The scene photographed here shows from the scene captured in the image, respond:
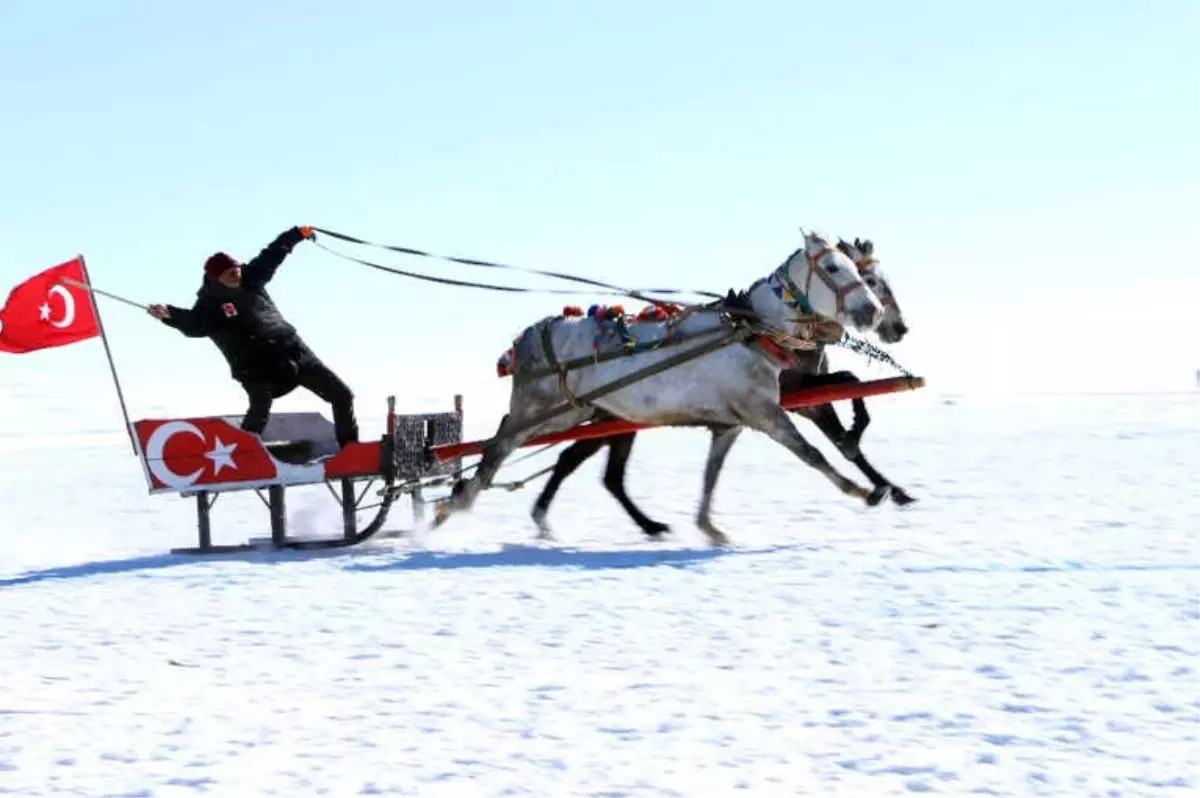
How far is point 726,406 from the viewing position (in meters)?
10.3

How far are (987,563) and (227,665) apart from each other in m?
4.84

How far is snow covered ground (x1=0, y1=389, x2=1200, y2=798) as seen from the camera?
474cm

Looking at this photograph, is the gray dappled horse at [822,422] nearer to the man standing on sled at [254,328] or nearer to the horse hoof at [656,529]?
the horse hoof at [656,529]

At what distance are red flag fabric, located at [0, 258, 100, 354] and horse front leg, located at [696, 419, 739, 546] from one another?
457 cm

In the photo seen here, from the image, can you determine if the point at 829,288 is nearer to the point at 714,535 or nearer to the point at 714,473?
the point at 714,473

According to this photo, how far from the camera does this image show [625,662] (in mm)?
6355

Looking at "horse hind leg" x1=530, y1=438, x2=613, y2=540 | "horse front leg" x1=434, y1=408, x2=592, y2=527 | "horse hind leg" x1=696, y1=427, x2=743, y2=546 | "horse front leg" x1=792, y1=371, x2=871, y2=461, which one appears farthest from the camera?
"horse hind leg" x1=530, y1=438, x2=613, y2=540

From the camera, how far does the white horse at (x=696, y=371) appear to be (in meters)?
10.1

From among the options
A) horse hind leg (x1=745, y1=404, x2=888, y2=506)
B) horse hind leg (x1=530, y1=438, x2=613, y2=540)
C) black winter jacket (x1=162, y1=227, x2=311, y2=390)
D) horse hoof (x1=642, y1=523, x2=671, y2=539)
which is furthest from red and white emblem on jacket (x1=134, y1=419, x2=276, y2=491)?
horse hind leg (x1=745, y1=404, x2=888, y2=506)

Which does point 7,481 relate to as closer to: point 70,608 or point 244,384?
point 244,384

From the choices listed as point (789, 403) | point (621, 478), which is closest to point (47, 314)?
point (621, 478)

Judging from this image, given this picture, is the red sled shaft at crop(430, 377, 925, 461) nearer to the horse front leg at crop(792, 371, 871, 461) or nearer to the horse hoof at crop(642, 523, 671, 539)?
the horse front leg at crop(792, 371, 871, 461)

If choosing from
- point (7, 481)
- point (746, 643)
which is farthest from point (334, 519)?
point (7, 481)

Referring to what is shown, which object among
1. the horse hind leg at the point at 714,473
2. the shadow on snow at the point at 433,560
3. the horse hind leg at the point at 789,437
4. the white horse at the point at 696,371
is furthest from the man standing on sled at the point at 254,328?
the horse hind leg at the point at 789,437
